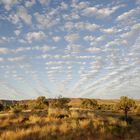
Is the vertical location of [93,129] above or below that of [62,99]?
below

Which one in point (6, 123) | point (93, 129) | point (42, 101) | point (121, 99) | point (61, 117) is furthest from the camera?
point (42, 101)

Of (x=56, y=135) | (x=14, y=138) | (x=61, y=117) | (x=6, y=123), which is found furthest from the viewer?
(x=61, y=117)

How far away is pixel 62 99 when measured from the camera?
54062 mm

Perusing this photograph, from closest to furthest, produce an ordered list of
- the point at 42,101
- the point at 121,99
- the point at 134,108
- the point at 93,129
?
the point at 93,129
the point at 121,99
the point at 134,108
the point at 42,101

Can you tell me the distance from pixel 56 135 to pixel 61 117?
7.03m

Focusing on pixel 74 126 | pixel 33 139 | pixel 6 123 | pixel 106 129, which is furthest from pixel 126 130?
pixel 6 123

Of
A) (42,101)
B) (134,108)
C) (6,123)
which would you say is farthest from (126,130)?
(42,101)

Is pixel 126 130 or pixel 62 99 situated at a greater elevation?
pixel 62 99

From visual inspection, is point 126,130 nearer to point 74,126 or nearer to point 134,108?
point 74,126

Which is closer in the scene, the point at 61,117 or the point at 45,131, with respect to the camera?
the point at 45,131

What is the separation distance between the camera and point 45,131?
16.9m

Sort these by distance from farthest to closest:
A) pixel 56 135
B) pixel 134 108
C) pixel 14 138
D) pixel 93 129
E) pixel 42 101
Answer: pixel 42 101
pixel 134 108
pixel 93 129
pixel 56 135
pixel 14 138

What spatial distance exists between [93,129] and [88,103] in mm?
47247

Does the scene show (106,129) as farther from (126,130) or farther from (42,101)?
(42,101)
